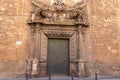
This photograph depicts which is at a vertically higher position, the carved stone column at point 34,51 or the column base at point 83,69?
the carved stone column at point 34,51

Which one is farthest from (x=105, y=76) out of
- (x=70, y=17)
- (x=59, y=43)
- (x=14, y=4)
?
(x=14, y=4)

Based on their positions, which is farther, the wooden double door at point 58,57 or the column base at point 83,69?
the wooden double door at point 58,57

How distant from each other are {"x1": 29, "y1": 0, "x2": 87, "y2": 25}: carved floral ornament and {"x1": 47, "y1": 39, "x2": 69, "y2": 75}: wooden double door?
1.24 meters

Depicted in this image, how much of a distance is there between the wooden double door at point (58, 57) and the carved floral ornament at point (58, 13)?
1.24 m

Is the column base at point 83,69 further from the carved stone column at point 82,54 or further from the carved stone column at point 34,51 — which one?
the carved stone column at point 34,51

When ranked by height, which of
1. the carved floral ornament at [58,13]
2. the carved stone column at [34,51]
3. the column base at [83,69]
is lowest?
the column base at [83,69]

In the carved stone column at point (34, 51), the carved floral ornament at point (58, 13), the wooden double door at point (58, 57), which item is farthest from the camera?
the wooden double door at point (58, 57)

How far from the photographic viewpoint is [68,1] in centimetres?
1161

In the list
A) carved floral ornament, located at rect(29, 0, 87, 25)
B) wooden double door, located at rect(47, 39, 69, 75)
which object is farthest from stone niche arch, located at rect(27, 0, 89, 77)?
wooden double door, located at rect(47, 39, 69, 75)

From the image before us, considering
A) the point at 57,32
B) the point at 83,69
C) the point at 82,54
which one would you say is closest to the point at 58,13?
the point at 57,32

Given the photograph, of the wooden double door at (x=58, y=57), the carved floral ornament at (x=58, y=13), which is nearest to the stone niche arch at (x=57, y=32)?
the carved floral ornament at (x=58, y=13)

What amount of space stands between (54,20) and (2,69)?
4.03 metres

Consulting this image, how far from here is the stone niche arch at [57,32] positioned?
10.7 meters

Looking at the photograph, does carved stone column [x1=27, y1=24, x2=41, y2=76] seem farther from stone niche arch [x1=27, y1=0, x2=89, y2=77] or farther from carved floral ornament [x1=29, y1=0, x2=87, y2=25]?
carved floral ornament [x1=29, y1=0, x2=87, y2=25]
